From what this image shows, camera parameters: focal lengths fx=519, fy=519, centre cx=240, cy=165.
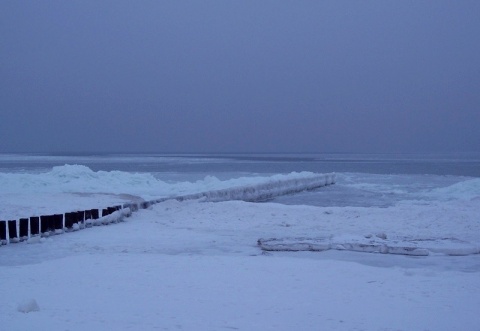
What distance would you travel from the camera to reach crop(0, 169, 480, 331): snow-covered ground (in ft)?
16.4

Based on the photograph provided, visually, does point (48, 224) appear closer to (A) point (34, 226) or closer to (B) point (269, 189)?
(A) point (34, 226)

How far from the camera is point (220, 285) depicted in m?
6.32

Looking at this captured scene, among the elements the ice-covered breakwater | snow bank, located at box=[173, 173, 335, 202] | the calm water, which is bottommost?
the calm water

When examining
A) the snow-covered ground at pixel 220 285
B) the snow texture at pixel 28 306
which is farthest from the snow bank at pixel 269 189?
the snow texture at pixel 28 306

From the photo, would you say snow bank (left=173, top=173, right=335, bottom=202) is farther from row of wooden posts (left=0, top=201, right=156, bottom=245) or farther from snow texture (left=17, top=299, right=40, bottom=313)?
snow texture (left=17, top=299, right=40, bottom=313)

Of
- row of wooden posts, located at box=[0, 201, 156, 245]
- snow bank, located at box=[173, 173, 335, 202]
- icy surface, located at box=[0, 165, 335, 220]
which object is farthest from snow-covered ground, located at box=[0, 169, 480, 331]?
snow bank, located at box=[173, 173, 335, 202]

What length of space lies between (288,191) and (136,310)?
22.6m

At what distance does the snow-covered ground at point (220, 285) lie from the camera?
501cm

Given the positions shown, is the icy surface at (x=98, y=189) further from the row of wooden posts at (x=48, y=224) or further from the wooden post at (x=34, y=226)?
the wooden post at (x=34, y=226)

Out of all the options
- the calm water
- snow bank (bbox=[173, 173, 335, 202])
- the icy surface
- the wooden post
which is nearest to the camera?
the wooden post

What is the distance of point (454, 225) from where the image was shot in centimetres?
1189

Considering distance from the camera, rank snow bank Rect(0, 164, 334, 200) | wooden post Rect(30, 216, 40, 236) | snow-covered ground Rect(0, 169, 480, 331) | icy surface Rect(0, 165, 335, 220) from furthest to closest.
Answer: snow bank Rect(0, 164, 334, 200)
icy surface Rect(0, 165, 335, 220)
wooden post Rect(30, 216, 40, 236)
snow-covered ground Rect(0, 169, 480, 331)

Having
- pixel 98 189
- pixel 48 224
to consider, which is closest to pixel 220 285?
pixel 48 224

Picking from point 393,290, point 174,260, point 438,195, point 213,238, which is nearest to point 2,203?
point 213,238
